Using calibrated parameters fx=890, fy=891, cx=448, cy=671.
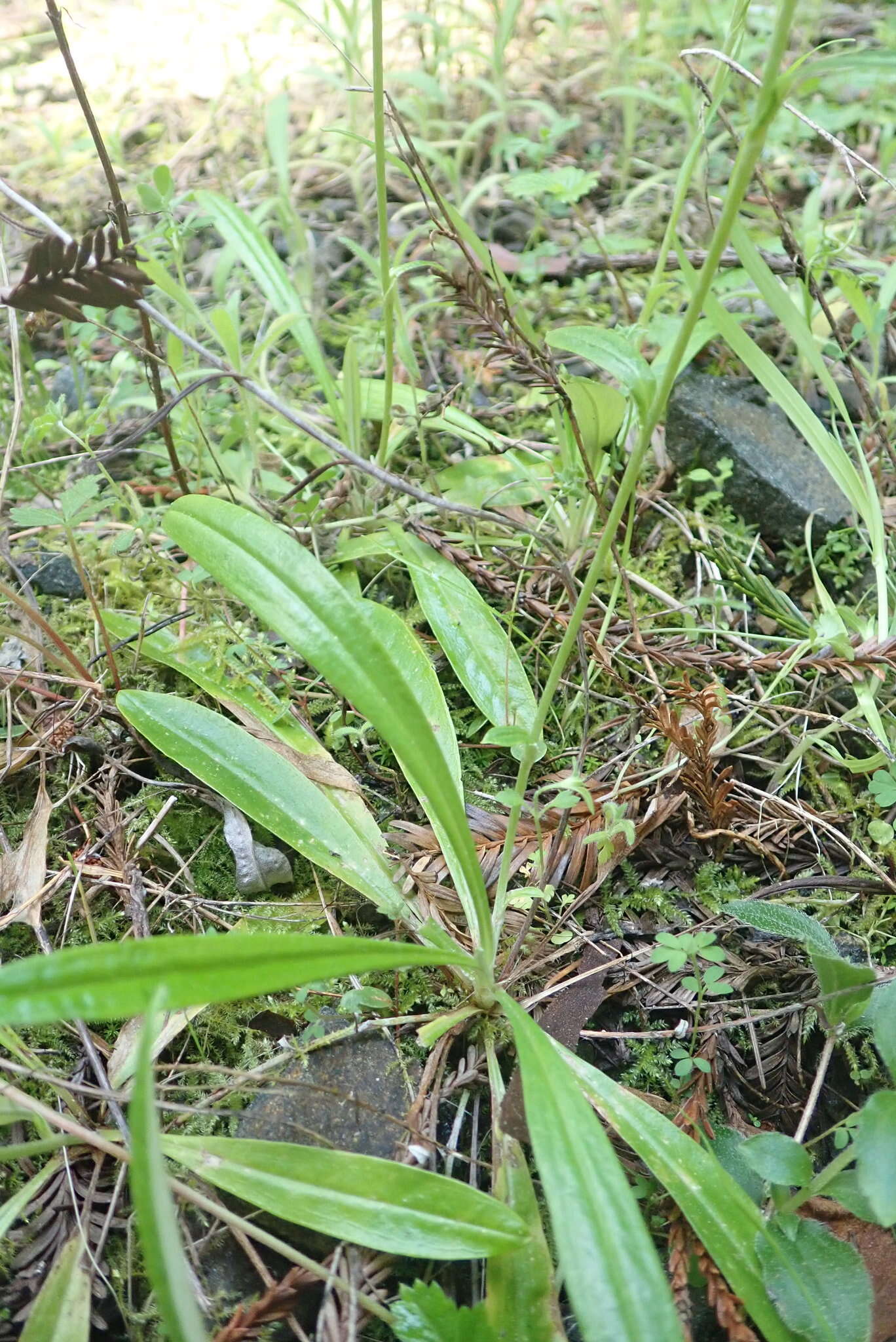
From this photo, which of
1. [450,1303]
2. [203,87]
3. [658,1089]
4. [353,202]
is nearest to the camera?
[450,1303]

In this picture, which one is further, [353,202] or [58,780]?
[353,202]

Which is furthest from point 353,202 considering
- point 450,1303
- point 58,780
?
point 450,1303

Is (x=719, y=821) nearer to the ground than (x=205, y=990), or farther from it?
nearer to the ground

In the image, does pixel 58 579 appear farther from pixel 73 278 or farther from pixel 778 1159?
pixel 778 1159

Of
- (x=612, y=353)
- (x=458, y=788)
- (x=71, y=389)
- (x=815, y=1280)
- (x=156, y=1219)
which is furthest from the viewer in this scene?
(x=71, y=389)

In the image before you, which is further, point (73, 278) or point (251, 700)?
point (251, 700)

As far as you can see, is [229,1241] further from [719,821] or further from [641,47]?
[641,47]

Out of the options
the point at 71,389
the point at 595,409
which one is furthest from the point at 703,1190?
the point at 71,389
